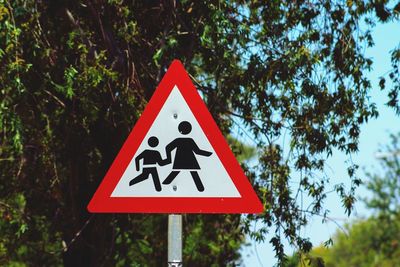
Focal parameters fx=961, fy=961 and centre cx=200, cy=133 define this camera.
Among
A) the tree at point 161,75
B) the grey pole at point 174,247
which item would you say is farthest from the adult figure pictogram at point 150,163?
the tree at point 161,75

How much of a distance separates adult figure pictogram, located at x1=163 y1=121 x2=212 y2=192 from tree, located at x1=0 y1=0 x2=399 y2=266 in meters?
2.91

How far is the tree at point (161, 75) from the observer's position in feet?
27.5

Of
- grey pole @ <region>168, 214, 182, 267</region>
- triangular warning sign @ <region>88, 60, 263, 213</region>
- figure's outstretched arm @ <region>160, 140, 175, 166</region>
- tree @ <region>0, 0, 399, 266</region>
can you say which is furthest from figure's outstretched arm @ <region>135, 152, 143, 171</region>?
tree @ <region>0, 0, 399, 266</region>

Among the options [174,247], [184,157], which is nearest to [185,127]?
[184,157]

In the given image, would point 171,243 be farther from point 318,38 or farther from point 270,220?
point 318,38

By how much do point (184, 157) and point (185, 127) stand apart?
0.18 m

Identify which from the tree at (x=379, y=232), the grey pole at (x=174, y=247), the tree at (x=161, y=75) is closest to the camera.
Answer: the grey pole at (x=174, y=247)

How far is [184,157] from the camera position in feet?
16.9

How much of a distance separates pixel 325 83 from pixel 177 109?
398 cm

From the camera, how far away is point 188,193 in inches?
202

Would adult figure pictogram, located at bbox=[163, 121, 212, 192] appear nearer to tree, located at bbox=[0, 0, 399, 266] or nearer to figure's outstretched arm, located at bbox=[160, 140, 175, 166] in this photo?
figure's outstretched arm, located at bbox=[160, 140, 175, 166]

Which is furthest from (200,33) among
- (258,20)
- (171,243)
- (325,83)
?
(171,243)

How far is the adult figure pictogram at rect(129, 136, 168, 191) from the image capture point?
515 centimetres

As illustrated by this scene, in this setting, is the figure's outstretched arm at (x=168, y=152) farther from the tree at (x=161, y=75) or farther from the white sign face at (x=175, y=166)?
the tree at (x=161, y=75)
